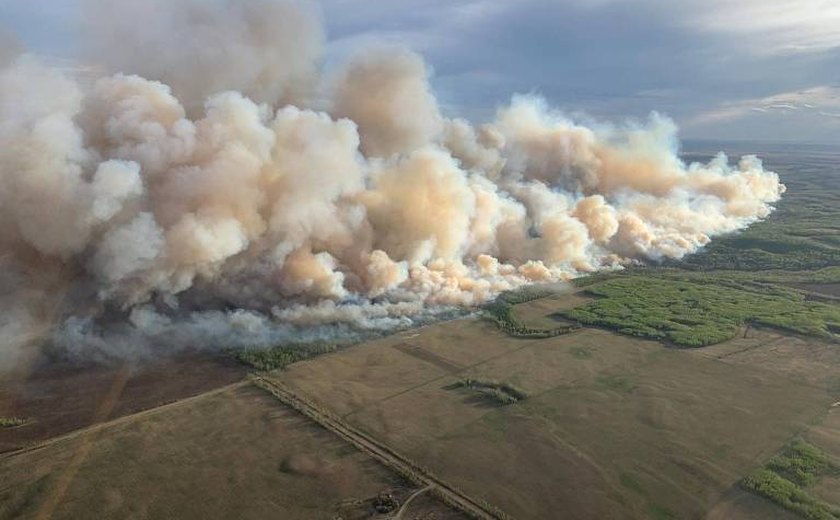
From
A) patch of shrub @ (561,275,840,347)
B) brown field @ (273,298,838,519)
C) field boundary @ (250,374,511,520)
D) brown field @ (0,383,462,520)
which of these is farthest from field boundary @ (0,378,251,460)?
patch of shrub @ (561,275,840,347)

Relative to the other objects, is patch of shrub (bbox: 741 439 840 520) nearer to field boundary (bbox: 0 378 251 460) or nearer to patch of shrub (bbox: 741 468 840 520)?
patch of shrub (bbox: 741 468 840 520)

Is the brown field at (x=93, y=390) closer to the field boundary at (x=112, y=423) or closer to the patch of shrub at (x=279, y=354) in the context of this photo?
the field boundary at (x=112, y=423)

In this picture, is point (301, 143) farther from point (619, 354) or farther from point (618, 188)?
point (618, 188)

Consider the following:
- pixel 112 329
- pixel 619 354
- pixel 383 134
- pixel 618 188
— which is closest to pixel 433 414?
pixel 619 354

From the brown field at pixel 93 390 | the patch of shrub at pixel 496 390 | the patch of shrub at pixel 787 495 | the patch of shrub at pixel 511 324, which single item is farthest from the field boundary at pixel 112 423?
the patch of shrub at pixel 787 495

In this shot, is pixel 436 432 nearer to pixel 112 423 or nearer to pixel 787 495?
pixel 787 495

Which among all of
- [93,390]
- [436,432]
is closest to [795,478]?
[436,432]

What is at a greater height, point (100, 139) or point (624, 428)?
point (100, 139)
